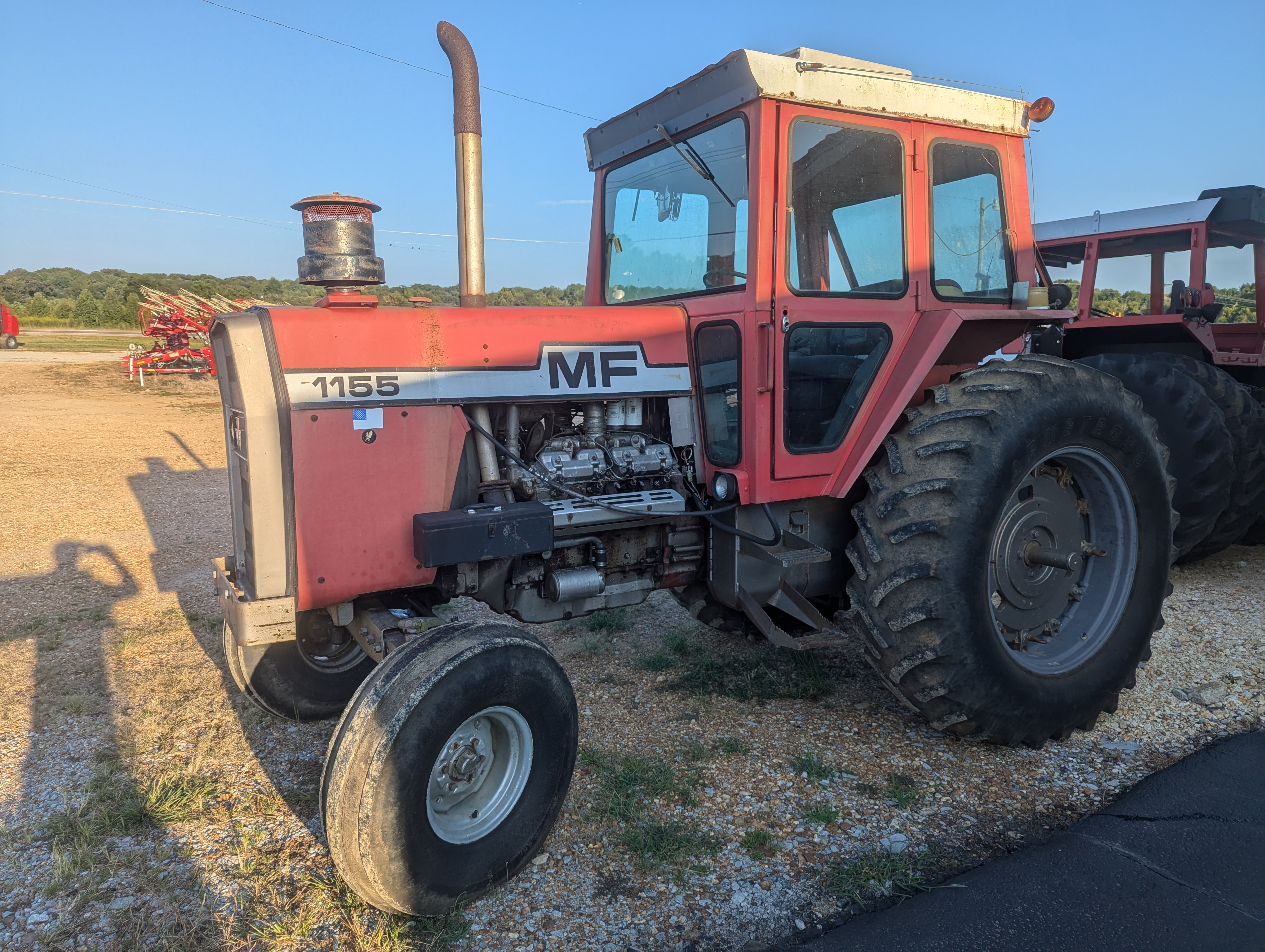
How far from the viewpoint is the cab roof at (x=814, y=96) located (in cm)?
301

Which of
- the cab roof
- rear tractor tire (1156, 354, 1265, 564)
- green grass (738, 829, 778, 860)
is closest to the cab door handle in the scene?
the cab roof

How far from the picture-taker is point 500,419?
10.0 feet

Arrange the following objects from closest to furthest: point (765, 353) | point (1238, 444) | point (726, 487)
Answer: point (765, 353) → point (726, 487) → point (1238, 444)

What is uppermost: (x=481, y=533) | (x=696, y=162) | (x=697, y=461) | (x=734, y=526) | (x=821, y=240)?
(x=696, y=162)

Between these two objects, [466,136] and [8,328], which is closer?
[466,136]

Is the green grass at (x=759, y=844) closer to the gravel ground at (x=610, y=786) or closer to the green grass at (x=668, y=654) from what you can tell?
the gravel ground at (x=610, y=786)

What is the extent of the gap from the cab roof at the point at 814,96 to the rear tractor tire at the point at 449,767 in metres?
2.12

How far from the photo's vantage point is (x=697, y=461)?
134 inches

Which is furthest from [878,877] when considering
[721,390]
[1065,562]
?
[721,390]

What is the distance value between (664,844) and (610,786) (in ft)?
1.38

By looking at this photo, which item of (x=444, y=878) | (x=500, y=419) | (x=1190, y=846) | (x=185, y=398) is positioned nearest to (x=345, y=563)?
(x=500, y=419)

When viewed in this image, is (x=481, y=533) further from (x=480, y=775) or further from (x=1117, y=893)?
(x=1117, y=893)

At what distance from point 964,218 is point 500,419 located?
219cm

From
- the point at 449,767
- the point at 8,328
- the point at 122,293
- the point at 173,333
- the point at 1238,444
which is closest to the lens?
the point at 449,767
